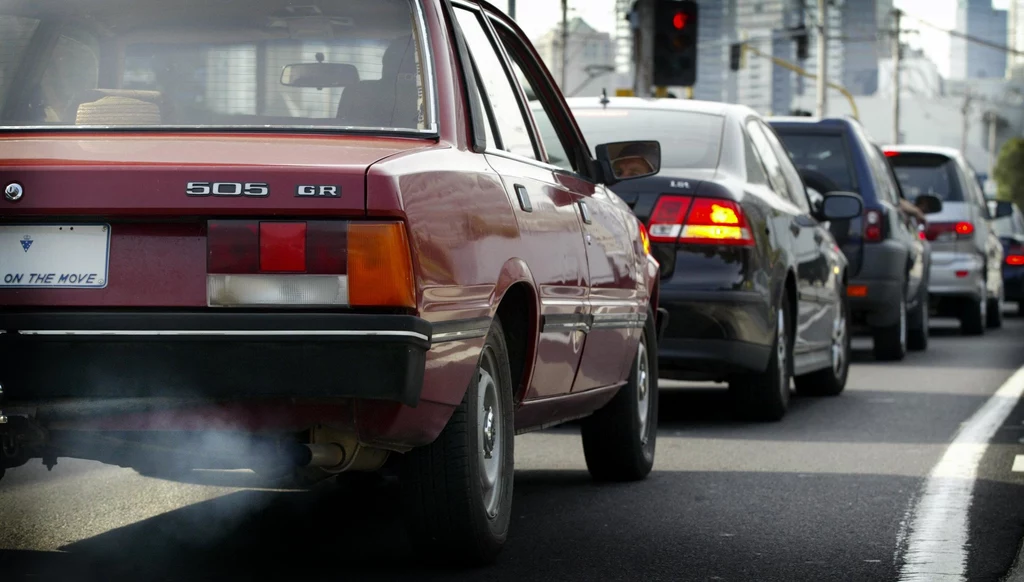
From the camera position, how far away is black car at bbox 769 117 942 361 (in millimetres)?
13711

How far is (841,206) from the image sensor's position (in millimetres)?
11297

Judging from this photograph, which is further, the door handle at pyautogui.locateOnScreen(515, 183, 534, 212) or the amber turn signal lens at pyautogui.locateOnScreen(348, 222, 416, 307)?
the door handle at pyautogui.locateOnScreen(515, 183, 534, 212)

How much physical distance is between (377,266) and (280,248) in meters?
0.23

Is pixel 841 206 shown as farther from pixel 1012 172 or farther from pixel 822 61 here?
pixel 1012 172

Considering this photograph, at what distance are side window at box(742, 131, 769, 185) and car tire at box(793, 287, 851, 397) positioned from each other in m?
1.93

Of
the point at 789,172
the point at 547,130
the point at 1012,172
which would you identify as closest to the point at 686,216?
the point at 789,172

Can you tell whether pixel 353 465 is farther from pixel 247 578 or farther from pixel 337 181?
pixel 337 181

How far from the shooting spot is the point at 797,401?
1140cm

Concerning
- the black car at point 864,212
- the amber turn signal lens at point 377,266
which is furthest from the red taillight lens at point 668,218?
the amber turn signal lens at point 377,266

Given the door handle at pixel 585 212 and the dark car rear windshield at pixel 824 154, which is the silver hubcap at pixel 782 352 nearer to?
the door handle at pixel 585 212

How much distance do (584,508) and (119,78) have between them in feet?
7.77

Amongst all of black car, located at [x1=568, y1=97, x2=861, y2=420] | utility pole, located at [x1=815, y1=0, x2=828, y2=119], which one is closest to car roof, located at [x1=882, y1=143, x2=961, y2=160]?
black car, located at [x1=568, y1=97, x2=861, y2=420]

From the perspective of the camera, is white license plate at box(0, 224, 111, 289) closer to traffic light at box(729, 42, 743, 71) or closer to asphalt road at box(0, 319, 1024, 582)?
asphalt road at box(0, 319, 1024, 582)

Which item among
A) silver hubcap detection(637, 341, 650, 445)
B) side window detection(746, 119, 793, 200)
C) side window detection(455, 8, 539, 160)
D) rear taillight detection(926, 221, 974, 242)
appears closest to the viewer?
side window detection(455, 8, 539, 160)
